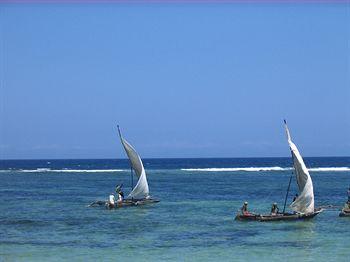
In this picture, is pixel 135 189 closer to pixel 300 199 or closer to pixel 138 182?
pixel 138 182

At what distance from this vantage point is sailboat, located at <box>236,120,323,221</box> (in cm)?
4500

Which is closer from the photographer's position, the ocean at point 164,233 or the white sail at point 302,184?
the ocean at point 164,233

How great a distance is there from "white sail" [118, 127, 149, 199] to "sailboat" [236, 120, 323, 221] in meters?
13.4

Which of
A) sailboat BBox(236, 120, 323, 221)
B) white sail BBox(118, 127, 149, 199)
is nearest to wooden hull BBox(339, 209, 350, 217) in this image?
sailboat BBox(236, 120, 323, 221)

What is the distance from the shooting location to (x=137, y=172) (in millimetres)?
58719

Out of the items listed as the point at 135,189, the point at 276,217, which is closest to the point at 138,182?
the point at 135,189

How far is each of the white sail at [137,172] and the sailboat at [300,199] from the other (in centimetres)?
1335

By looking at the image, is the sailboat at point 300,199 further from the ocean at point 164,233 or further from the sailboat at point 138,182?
the sailboat at point 138,182

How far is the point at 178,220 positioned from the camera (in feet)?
157

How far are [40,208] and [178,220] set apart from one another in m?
14.4

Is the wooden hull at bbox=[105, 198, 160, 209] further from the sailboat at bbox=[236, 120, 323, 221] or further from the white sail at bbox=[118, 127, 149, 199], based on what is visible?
the sailboat at bbox=[236, 120, 323, 221]

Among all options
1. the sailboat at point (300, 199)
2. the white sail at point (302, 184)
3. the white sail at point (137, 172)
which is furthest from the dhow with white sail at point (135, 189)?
the white sail at point (302, 184)

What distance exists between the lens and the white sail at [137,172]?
57875 millimetres

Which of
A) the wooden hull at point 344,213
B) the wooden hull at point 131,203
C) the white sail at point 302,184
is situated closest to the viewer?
the white sail at point 302,184
